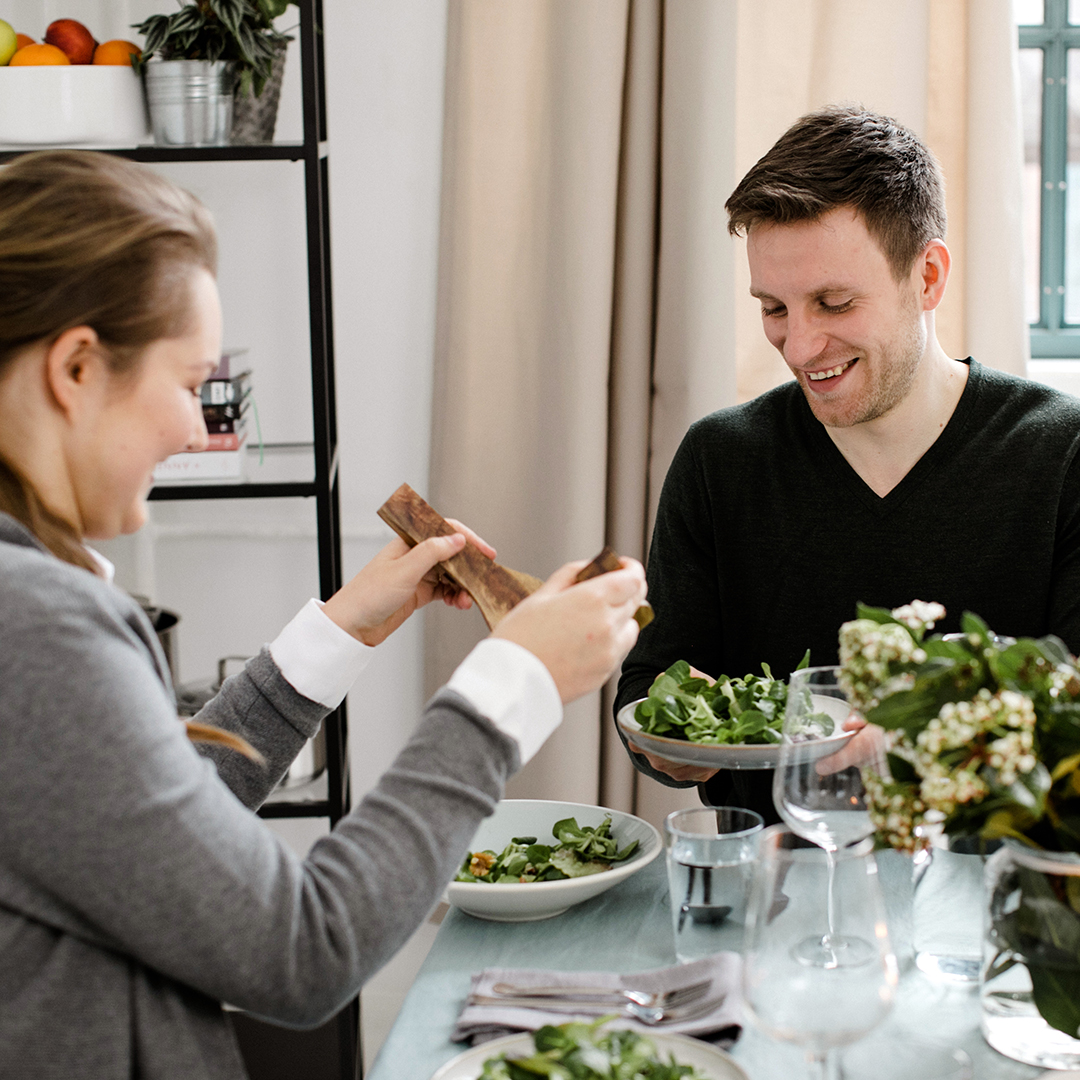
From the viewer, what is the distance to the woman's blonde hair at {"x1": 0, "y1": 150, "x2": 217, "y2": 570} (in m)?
0.77

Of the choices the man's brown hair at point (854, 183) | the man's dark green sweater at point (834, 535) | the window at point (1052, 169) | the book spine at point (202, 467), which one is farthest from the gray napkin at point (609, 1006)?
the window at point (1052, 169)

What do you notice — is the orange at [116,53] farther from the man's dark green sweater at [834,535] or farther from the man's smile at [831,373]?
the man's smile at [831,373]

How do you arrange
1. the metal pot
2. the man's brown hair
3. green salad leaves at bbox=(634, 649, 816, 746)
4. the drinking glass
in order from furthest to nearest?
the metal pot → the man's brown hair → green salad leaves at bbox=(634, 649, 816, 746) → the drinking glass

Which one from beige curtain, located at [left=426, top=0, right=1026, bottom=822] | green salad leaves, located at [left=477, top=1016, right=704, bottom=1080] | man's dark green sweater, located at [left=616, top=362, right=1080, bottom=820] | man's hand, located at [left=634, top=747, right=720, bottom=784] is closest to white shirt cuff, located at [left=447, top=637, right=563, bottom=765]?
green salad leaves, located at [left=477, top=1016, right=704, bottom=1080]

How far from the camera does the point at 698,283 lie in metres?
2.19

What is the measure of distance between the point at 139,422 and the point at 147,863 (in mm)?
310

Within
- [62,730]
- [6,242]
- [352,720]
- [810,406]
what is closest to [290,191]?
[352,720]

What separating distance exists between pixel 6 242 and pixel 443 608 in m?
1.58

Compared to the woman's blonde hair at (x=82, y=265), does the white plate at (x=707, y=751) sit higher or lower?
lower

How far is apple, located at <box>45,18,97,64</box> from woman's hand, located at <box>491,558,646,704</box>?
1467 mm

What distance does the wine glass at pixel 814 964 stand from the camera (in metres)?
0.67

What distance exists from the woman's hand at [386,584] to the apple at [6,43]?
1.21 m

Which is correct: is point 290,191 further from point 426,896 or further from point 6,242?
point 426,896

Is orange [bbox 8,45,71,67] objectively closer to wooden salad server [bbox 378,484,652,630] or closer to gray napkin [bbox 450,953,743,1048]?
wooden salad server [bbox 378,484,652,630]
